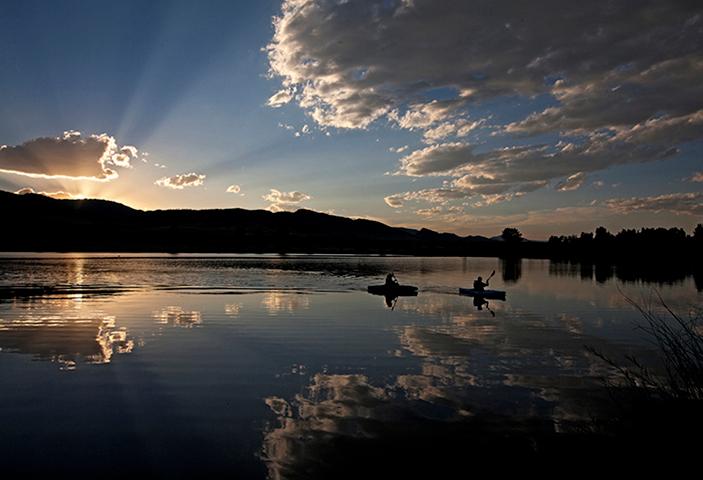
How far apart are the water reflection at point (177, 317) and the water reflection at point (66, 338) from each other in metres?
2.81

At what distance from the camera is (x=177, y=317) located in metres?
32.4

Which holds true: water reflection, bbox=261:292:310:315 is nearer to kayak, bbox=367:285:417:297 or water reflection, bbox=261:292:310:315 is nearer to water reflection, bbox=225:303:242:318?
water reflection, bbox=225:303:242:318

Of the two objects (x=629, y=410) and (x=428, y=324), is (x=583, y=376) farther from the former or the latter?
(x=428, y=324)

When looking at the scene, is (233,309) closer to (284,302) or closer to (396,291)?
(284,302)

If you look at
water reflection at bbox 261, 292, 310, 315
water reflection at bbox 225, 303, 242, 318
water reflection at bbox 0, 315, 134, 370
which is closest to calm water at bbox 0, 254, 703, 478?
water reflection at bbox 0, 315, 134, 370

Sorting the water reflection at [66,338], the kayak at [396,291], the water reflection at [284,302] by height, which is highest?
the kayak at [396,291]

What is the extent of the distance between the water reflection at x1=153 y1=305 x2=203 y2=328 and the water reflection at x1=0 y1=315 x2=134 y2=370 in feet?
9.23

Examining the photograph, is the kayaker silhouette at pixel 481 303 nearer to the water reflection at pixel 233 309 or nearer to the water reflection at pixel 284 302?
the water reflection at pixel 284 302

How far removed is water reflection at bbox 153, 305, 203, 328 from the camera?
29.9 meters

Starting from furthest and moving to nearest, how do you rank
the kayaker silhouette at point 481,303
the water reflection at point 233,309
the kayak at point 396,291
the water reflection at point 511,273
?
1. the water reflection at point 511,273
2. the kayak at point 396,291
3. the kayaker silhouette at point 481,303
4. the water reflection at point 233,309

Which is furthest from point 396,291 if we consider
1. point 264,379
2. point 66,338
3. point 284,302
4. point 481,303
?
point 264,379

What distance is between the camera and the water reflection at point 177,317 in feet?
98.1

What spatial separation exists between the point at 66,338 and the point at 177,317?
27.7ft

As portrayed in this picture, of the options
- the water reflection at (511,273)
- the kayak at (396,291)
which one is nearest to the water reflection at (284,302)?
the kayak at (396,291)
